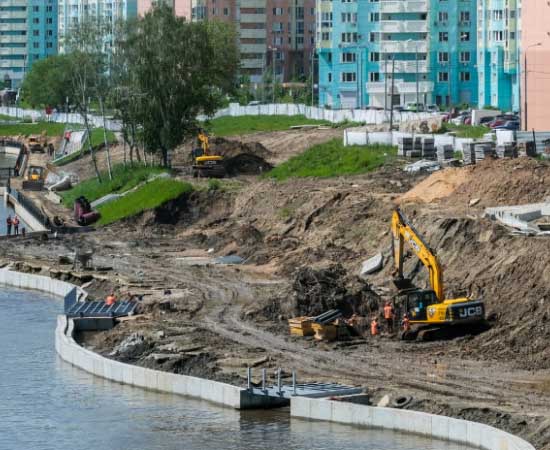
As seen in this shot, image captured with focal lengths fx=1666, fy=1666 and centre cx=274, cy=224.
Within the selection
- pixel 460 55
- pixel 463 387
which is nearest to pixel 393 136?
pixel 463 387

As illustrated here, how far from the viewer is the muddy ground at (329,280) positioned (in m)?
44.0

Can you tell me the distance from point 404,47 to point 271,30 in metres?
44.4

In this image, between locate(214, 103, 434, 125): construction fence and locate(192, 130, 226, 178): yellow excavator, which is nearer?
locate(192, 130, 226, 178): yellow excavator

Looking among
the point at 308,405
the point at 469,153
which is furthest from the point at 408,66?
the point at 308,405

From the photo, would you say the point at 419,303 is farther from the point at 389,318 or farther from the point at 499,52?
the point at 499,52

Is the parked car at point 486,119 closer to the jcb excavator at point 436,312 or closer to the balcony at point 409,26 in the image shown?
the balcony at point 409,26

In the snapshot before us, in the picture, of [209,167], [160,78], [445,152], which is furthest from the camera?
[160,78]

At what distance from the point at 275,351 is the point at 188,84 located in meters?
49.3

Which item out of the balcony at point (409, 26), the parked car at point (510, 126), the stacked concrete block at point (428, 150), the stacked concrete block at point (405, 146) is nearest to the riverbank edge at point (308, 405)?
the stacked concrete block at point (428, 150)

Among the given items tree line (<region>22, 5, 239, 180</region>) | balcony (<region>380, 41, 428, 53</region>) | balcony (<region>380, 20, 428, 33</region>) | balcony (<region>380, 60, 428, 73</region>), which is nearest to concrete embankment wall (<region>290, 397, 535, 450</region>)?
tree line (<region>22, 5, 239, 180</region>)

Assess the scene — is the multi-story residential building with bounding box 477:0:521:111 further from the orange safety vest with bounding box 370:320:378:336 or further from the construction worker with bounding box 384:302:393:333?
the orange safety vest with bounding box 370:320:378:336

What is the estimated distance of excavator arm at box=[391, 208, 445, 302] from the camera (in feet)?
162

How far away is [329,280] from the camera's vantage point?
5269cm

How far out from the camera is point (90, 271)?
67.7 meters
